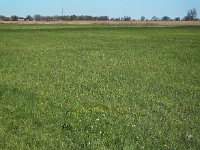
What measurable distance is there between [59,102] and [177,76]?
7.90 metres

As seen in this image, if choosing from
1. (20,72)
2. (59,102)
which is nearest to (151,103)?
(59,102)

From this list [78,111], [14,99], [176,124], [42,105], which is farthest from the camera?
[14,99]

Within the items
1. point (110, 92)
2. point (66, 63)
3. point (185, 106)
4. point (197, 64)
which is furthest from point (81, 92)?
point (197, 64)

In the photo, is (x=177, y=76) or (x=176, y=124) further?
(x=177, y=76)

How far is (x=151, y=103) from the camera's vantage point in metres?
13.3

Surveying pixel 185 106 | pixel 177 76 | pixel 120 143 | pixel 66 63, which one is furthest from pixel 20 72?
pixel 120 143

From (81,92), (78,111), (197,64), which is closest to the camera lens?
(78,111)

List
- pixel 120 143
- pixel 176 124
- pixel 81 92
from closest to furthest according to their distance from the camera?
1. pixel 120 143
2. pixel 176 124
3. pixel 81 92

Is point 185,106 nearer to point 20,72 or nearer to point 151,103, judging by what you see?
point 151,103

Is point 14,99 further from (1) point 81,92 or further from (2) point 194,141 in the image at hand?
(2) point 194,141

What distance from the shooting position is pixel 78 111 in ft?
39.2

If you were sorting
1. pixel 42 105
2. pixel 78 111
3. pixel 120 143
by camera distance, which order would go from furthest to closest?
pixel 42 105 → pixel 78 111 → pixel 120 143

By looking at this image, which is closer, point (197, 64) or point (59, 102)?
point (59, 102)

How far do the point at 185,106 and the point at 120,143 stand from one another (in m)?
4.31
